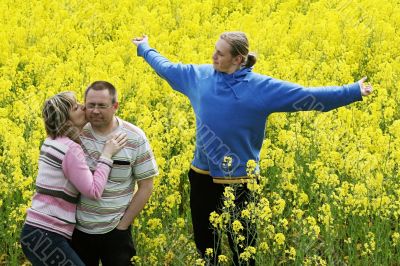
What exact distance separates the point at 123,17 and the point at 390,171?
23.2ft

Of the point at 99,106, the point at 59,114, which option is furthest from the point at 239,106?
the point at 59,114

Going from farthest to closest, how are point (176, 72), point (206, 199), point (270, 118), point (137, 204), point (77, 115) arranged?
point (270, 118) → point (176, 72) → point (206, 199) → point (137, 204) → point (77, 115)

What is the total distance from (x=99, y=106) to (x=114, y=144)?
0.80 ft

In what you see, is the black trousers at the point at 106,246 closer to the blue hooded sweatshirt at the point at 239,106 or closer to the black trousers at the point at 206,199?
the black trousers at the point at 206,199

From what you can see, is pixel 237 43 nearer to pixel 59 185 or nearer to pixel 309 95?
pixel 309 95

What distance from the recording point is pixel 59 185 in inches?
189

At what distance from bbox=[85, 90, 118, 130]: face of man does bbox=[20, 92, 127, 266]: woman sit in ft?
0.20

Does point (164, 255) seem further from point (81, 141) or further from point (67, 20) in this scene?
point (67, 20)

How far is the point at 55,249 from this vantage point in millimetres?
4723

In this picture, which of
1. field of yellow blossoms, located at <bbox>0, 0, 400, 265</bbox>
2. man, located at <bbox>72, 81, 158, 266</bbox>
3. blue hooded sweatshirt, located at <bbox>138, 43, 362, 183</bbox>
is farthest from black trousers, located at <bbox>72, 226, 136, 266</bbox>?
blue hooded sweatshirt, located at <bbox>138, 43, 362, 183</bbox>

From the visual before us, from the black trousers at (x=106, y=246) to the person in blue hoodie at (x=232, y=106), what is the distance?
600 millimetres

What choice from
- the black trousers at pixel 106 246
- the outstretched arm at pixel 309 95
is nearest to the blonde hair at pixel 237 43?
the outstretched arm at pixel 309 95

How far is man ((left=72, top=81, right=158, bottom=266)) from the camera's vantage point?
4939mm

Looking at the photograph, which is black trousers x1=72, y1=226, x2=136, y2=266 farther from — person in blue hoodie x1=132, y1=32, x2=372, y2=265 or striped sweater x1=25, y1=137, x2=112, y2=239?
person in blue hoodie x1=132, y1=32, x2=372, y2=265
